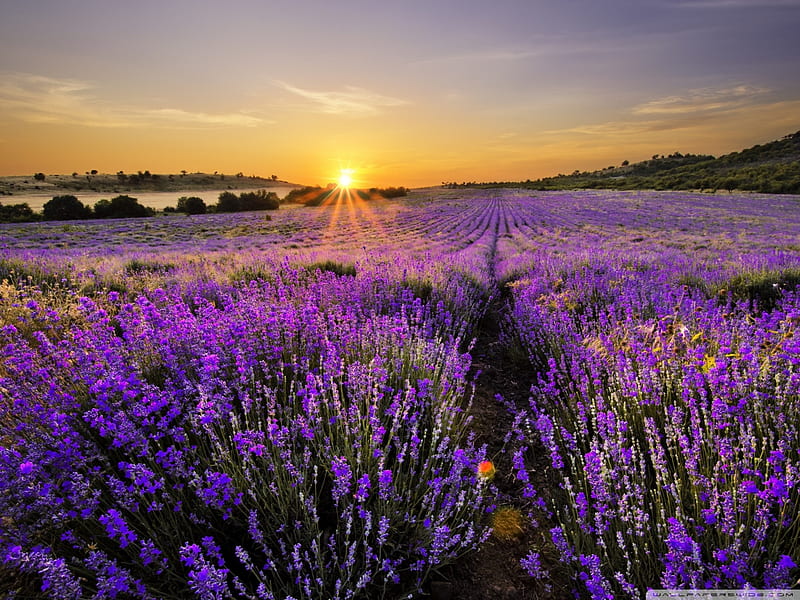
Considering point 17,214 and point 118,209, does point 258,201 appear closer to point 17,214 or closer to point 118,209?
point 118,209

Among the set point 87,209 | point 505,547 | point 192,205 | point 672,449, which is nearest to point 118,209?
point 87,209

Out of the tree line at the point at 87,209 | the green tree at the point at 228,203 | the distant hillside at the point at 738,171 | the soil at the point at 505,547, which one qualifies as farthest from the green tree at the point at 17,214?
the distant hillside at the point at 738,171

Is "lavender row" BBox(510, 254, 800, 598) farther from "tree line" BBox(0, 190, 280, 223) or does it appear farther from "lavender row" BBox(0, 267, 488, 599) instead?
"tree line" BBox(0, 190, 280, 223)

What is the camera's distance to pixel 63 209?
31.7 meters

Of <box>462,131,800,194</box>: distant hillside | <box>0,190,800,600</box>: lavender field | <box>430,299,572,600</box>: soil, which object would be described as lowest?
<box>430,299,572,600</box>: soil

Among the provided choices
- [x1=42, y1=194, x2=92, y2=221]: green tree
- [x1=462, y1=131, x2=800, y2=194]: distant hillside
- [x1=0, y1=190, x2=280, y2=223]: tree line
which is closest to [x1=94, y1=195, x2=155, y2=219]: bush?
[x1=0, y1=190, x2=280, y2=223]: tree line

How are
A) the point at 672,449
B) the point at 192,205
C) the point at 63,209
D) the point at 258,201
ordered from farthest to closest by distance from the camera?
1. the point at 258,201
2. the point at 192,205
3. the point at 63,209
4. the point at 672,449

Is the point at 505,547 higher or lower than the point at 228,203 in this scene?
lower

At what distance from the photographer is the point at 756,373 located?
2.25 metres

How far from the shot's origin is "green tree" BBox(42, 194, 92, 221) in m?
31.4

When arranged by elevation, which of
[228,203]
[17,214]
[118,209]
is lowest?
[17,214]

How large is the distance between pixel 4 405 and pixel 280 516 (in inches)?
67.3

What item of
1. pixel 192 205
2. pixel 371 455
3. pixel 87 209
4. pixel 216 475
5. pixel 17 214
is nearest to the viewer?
pixel 216 475

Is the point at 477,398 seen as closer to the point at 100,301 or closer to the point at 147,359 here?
the point at 147,359
